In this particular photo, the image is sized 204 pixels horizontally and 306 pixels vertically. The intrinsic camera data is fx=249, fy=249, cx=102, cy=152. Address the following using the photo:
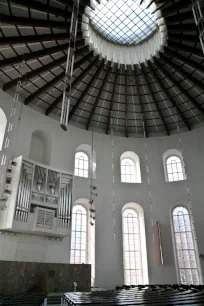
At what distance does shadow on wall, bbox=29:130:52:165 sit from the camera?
20.9 meters

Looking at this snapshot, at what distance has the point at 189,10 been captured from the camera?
15641 millimetres

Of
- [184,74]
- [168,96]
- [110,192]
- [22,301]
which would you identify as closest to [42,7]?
[184,74]

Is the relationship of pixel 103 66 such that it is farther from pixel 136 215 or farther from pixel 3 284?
pixel 3 284

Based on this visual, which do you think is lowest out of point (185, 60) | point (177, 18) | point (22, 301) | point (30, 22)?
point (22, 301)

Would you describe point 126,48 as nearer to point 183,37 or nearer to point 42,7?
point 183,37

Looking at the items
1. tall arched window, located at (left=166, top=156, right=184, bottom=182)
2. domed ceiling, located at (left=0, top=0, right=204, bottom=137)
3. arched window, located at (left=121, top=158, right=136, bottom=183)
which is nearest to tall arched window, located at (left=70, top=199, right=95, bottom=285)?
arched window, located at (left=121, top=158, right=136, bottom=183)

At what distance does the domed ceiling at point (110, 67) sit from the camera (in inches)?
605

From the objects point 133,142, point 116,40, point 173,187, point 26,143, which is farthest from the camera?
point 133,142

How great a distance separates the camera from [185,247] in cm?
2039

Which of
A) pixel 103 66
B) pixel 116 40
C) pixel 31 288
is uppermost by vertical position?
pixel 116 40

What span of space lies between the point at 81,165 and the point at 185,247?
36.8 ft

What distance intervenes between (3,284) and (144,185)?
13.9m

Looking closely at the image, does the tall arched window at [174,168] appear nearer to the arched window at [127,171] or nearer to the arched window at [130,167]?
the arched window at [130,167]

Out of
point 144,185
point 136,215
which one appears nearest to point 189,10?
point 144,185
